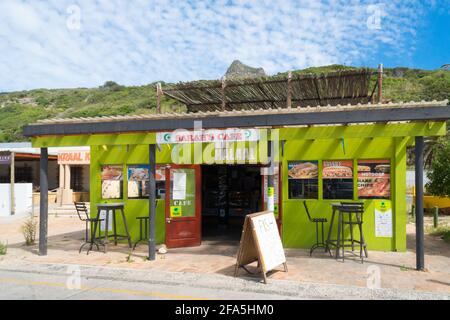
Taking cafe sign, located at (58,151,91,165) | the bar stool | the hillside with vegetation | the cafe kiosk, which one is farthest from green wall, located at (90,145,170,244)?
the hillside with vegetation

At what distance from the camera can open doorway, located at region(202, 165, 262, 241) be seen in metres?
14.3

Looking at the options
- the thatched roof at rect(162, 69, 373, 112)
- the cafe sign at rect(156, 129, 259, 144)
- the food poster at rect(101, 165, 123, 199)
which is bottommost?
the food poster at rect(101, 165, 123, 199)

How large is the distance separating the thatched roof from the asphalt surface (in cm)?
651

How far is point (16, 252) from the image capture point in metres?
9.47

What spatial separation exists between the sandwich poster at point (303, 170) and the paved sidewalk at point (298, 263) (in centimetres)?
184

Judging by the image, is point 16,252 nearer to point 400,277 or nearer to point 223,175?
point 223,175

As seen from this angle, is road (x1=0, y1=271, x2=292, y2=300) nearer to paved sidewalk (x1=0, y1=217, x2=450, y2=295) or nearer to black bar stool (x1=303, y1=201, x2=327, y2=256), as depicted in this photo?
paved sidewalk (x1=0, y1=217, x2=450, y2=295)

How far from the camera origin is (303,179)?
31.6 ft

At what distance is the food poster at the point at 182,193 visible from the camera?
9.47 metres

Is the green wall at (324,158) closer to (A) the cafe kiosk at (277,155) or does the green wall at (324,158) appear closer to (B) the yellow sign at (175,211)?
(A) the cafe kiosk at (277,155)

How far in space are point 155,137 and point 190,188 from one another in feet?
6.11

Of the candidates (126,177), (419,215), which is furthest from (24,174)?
(419,215)

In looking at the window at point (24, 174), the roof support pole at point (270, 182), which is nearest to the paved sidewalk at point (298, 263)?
the roof support pole at point (270, 182)

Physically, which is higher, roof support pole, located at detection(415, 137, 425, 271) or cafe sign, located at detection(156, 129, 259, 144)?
cafe sign, located at detection(156, 129, 259, 144)
